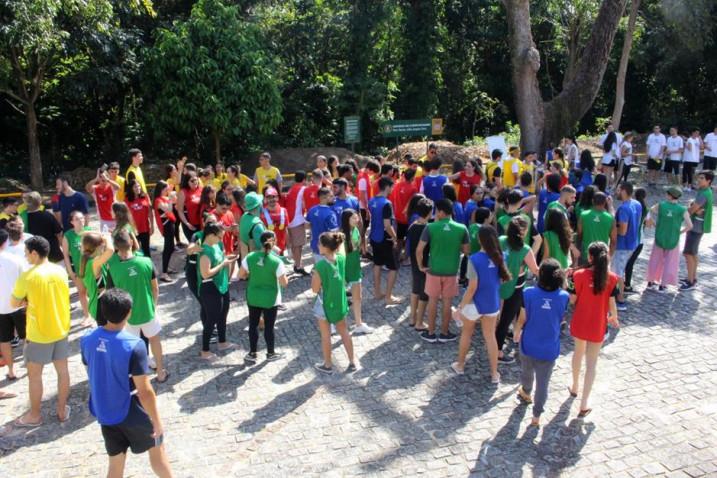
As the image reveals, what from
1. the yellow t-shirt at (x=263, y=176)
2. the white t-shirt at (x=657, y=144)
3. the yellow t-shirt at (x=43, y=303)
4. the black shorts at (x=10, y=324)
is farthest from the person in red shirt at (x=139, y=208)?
the white t-shirt at (x=657, y=144)

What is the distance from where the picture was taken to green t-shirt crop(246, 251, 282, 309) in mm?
6441

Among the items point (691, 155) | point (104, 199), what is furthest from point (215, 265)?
point (691, 155)

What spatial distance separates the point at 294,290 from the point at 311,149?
11.5 m

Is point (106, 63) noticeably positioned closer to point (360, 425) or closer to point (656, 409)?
point (360, 425)

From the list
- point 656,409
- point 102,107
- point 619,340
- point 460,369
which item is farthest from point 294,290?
point 102,107

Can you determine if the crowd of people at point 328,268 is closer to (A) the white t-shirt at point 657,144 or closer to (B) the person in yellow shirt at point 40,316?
(B) the person in yellow shirt at point 40,316

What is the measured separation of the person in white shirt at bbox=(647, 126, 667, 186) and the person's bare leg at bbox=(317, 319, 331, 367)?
1305 cm

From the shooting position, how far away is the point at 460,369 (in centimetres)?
654

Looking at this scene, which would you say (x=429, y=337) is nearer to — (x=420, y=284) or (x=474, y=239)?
(x=420, y=284)

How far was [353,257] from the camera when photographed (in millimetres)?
7488

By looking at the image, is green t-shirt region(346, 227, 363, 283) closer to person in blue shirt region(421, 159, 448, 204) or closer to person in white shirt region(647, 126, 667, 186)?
person in blue shirt region(421, 159, 448, 204)

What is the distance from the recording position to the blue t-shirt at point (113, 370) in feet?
13.5

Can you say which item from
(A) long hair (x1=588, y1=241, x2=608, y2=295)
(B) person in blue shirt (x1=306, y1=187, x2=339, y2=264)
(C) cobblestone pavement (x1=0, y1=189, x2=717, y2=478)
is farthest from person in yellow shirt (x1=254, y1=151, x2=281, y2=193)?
(A) long hair (x1=588, y1=241, x2=608, y2=295)

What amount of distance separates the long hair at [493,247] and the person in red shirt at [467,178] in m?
4.52
